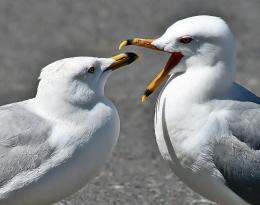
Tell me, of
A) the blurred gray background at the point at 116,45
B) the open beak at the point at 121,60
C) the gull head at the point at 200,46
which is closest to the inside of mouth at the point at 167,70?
the gull head at the point at 200,46

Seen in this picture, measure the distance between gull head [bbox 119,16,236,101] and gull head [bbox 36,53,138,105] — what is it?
1.31 feet

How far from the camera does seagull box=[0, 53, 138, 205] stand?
19.7 feet

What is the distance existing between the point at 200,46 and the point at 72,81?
0.90m

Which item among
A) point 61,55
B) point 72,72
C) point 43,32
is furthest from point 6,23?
point 72,72

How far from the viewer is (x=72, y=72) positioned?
6.16 m

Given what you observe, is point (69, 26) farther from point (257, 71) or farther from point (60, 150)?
point (60, 150)

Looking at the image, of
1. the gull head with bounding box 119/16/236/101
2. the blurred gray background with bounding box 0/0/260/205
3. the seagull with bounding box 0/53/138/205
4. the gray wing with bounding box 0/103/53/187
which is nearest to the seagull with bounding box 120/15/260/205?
the gull head with bounding box 119/16/236/101

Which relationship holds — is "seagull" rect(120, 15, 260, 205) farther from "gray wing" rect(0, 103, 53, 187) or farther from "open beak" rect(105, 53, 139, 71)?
"gray wing" rect(0, 103, 53, 187)

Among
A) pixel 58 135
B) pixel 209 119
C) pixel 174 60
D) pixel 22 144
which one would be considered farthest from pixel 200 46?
pixel 22 144

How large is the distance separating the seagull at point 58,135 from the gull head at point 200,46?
1.33 feet

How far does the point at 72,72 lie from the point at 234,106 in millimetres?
1114

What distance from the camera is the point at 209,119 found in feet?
19.9

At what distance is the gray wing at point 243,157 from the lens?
6086 mm

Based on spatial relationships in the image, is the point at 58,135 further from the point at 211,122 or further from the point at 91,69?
the point at 211,122
